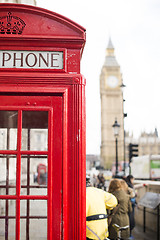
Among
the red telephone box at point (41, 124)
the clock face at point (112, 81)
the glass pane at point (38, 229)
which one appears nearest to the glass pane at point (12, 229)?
the red telephone box at point (41, 124)

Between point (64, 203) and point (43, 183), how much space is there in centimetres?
21

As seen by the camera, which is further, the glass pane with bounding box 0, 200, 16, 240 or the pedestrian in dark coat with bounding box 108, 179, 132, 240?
the pedestrian in dark coat with bounding box 108, 179, 132, 240

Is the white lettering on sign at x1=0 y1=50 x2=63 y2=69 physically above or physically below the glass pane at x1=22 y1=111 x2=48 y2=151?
above

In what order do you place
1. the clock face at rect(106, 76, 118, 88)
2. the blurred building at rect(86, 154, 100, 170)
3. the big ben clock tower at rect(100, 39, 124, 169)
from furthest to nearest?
the clock face at rect(106, 76, 118, 88)
the big ben clock tower at rect(100, 39, 124, 169)
the blurred building at rect(86, 154, 100, 170)

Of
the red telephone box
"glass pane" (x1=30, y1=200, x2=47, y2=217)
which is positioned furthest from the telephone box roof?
"glass pane" (x1=30, y1=200, x2=47, y2=217)

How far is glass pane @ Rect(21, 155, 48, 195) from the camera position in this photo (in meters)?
2.40

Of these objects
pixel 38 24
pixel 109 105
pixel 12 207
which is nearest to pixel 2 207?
pixel 12 207

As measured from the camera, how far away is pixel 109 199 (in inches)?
145

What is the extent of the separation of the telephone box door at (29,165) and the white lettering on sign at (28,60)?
0.23 meters

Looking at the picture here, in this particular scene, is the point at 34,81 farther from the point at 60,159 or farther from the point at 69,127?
the point at 60,159

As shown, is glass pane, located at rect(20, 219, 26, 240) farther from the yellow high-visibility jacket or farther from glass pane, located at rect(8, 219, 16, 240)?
the yellow high-visibility jacket

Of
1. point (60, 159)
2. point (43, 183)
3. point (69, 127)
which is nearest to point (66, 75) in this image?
point (69, 127)

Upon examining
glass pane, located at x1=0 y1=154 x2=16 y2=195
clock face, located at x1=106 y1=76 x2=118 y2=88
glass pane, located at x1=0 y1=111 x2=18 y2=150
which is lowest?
glass pane, located at x1=0 y1=154 x2=16 y2=195

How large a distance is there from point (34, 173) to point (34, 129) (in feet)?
1.11
